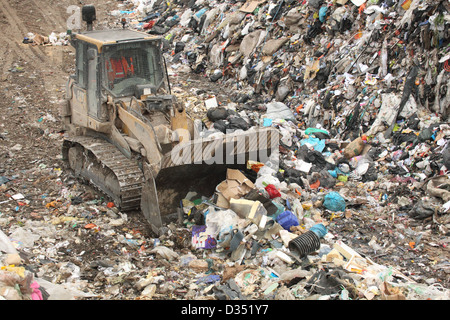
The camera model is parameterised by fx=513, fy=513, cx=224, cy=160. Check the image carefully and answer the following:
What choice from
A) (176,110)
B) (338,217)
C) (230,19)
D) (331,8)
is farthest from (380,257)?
(230,19)

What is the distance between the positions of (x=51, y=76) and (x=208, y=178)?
898cm

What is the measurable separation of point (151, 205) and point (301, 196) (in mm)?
2500

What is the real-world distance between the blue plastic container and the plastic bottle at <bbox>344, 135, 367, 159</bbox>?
307 centimetres

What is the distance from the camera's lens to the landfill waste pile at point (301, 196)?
562cm

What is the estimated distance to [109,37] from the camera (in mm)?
7883

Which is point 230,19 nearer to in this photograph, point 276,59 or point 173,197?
point 276,59

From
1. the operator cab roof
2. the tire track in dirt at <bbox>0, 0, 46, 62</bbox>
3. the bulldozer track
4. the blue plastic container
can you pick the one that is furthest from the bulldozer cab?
the tire track in dirt at <bbox>0, 0, 46, 62</bbox>

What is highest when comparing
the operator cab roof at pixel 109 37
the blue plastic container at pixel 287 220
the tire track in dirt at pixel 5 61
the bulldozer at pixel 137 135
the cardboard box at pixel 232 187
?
the operator cab roof at pixel 109 37

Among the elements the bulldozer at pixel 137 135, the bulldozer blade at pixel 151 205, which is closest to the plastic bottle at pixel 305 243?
the bulldozer at pixel 137 135

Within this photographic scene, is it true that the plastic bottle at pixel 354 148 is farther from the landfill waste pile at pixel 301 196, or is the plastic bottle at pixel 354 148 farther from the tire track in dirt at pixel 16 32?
the tire track in dirt at pixel 16 32

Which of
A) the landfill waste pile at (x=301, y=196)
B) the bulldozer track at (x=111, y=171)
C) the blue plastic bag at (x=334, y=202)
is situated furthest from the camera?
the blue plastic bag at (x=334, y=202)

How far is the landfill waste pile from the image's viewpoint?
5.62 metres

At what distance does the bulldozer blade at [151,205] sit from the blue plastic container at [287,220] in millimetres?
1569

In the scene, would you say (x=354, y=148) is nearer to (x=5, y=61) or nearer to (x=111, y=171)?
(x=111, y=171)
